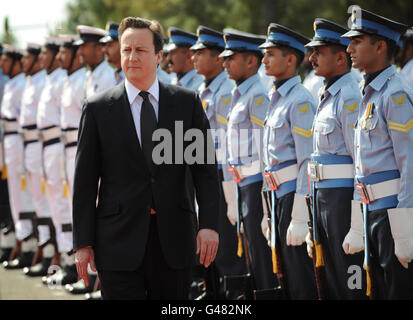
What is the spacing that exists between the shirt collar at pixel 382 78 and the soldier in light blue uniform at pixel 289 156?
985 millimetres

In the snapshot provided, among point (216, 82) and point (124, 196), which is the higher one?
point (216, 82)

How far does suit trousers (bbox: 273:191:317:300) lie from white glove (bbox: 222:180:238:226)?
3.30 feet

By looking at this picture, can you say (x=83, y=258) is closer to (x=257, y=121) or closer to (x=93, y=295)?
(x=257, y=121)

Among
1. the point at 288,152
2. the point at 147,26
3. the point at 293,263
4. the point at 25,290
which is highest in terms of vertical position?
the point at 147,26

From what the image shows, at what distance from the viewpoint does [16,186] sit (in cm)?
1089

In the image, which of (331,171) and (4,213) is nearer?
(331,171)

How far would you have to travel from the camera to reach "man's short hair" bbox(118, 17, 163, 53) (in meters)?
4.61

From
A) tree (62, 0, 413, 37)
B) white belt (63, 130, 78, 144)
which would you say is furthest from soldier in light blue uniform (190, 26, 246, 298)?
tree (62, 0, 413, 37)

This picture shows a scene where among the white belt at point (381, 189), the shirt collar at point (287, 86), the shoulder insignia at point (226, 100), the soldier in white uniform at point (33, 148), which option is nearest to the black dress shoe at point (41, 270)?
the soldier in white uniform at point (33, 148)

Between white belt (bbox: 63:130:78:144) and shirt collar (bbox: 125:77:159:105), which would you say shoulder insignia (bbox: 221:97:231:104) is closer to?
white belt (bbox: 63:130:78:144)

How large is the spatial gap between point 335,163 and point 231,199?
1.87 meters

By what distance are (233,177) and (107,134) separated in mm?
2752

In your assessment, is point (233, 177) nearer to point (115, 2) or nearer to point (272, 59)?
point (272, 59)

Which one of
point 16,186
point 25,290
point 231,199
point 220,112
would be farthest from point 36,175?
point 231,199
